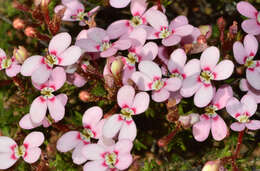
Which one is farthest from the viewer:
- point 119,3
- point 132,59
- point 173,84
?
point 119,3

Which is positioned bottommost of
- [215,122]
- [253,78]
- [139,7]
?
[215,122]

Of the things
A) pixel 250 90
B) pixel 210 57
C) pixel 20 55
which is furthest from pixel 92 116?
pixel 250 90

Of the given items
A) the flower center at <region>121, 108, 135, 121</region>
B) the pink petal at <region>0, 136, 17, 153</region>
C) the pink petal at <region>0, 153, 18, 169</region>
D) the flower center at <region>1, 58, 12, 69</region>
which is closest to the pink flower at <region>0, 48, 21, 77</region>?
the flower center at <region>1, 58, 12, 69</region>

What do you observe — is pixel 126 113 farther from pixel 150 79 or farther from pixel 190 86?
pixel 190 86

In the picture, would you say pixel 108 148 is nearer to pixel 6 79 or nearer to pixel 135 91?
pixel 135 91

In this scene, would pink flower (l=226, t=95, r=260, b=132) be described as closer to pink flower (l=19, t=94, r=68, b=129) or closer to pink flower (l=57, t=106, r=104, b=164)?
pink flower (l=57, t=106, r=104, b=164)

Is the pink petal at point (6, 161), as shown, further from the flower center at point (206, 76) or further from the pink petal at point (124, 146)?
the flower center at point (206, 76)

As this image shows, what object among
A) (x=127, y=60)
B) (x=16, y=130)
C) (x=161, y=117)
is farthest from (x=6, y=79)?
(x=161, y=117)

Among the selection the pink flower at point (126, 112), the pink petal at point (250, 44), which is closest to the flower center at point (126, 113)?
the pink flower at point (126, 112)
